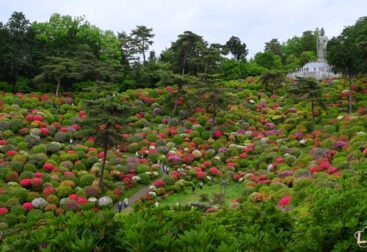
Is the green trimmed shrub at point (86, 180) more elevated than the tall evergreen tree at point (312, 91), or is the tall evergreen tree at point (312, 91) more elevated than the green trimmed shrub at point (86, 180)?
the tall evergreen tree at point (312, 91)

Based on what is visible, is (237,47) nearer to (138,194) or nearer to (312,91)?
(312,91)

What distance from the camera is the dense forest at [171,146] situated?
480cm

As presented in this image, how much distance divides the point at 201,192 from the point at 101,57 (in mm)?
30068

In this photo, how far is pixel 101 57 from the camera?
50.0m

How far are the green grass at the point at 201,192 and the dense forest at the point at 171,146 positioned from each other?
0.47 feet

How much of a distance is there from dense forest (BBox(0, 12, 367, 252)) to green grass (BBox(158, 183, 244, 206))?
144 mm

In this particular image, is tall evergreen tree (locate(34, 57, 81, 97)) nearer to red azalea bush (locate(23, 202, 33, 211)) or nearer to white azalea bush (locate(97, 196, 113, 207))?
white azalea bush (locate(97, 196, 113, 207))

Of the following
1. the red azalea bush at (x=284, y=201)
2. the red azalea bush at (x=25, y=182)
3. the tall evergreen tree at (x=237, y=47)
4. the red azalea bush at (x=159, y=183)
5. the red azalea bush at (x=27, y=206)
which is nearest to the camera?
the red azalea bush at (x=284, y=201)

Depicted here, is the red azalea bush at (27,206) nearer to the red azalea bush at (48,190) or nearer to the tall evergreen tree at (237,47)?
the red azalea bush at (48,190)

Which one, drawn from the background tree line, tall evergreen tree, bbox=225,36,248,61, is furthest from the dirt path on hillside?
tall evergreen tree, bbox=225,36,248,61

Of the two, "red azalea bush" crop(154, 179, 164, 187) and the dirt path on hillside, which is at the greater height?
"red azalea bush" crop(154, 179, 164, 187)

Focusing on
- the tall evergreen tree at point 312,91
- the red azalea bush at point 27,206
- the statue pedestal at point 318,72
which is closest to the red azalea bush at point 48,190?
the red azalea bush at point 27,206

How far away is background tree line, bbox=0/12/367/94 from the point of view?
40.0m

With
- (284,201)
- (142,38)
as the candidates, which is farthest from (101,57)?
(284,201)
